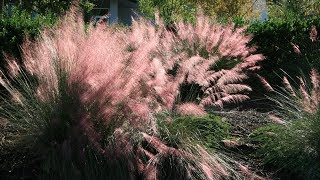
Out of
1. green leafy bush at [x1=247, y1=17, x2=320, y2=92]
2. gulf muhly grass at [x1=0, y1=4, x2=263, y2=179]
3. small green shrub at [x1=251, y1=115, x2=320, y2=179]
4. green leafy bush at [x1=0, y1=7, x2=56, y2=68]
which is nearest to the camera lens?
gulf muhly grass at [x1=0, y1=4, x2=263, y2=179]

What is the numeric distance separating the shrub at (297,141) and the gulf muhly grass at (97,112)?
21.9 inches

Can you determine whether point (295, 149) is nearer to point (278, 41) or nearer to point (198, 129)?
point (198, 129)

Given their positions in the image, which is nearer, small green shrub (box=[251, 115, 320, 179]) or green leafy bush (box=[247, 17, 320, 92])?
small green shrub (box=[251, 115, 320, 179])

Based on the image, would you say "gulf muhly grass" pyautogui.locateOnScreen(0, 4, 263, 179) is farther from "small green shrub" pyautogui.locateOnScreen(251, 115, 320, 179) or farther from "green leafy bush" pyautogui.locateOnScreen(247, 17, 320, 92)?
"green leafy bush" pyautogui.locateOnScreen(247, 17, 320, 92)

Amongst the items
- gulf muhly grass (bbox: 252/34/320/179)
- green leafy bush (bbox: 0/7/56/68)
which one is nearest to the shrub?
gulf muhly grass (bbox: 252/34/320/179)

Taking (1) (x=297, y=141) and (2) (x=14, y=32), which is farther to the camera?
(2) (x=14, y=32)

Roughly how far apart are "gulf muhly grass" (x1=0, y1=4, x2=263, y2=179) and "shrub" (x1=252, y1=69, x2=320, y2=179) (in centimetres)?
56

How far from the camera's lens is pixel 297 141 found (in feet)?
18.2

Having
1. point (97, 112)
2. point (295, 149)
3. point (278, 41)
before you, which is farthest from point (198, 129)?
point (278, 41)

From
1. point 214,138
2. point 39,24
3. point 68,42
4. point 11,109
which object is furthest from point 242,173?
point 39,24

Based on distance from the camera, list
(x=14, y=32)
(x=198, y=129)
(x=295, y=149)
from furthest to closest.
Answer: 1. (x=14, y=32)
2. (x=198, y=129)
3. (x=295, y=149)

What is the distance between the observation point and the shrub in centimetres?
541

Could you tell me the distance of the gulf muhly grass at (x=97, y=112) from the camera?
495 centimetres

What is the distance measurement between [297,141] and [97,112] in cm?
230
